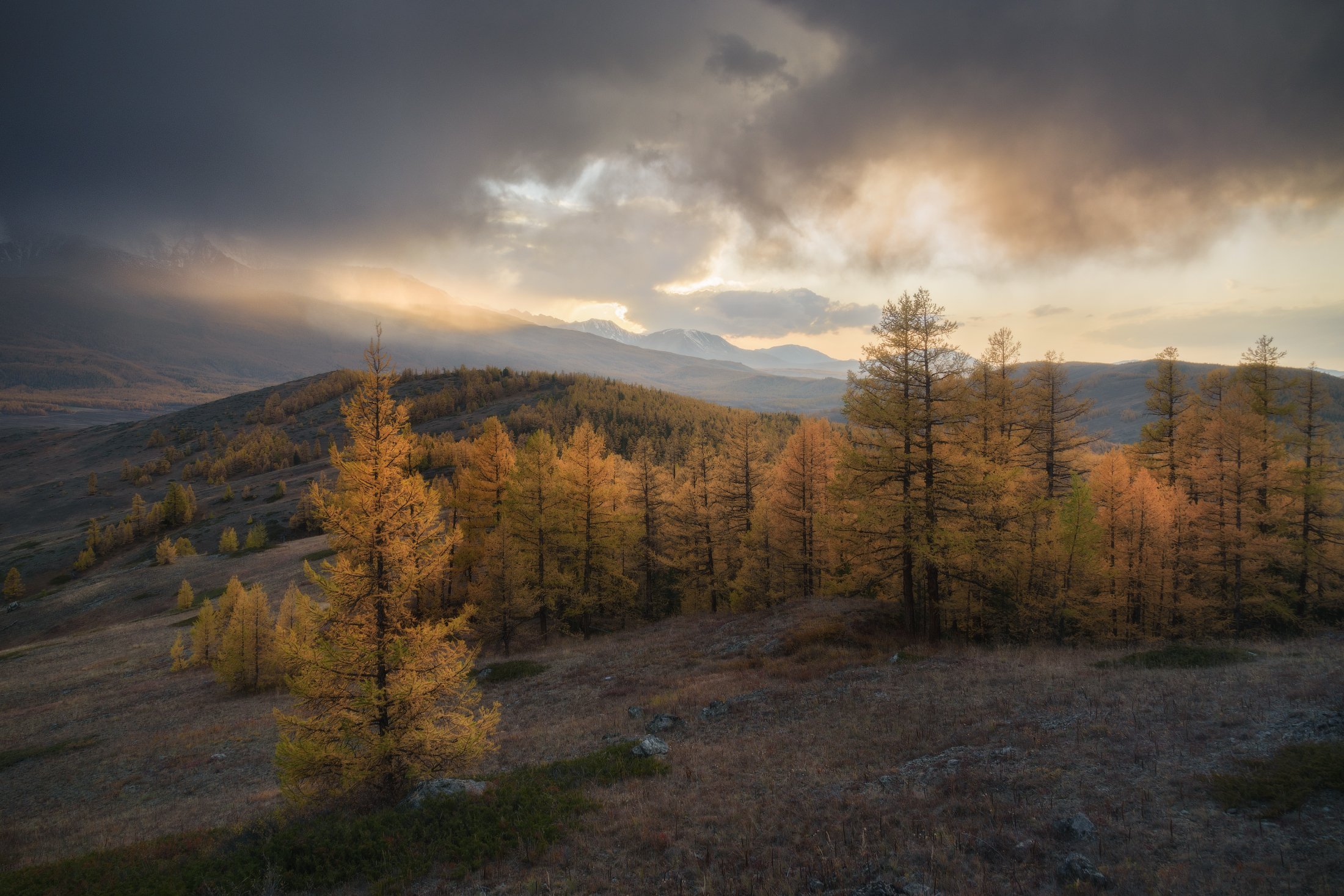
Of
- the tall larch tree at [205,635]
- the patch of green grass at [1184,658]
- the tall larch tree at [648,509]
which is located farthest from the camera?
the tall larch tree at [648,509]

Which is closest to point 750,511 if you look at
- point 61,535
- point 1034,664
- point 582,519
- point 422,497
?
point 582,519

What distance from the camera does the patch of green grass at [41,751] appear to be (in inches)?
888

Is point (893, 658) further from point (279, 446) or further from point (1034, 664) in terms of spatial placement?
point (279, 446)

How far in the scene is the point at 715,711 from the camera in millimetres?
15750

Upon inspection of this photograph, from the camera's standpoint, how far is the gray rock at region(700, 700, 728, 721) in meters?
15.5

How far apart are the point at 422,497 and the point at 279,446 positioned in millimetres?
161728

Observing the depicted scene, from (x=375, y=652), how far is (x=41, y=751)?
26.7 metres

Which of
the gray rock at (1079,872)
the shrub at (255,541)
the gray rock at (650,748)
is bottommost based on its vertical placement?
the shrub at (255,541)

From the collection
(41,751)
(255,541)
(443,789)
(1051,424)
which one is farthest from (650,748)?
(255,541)

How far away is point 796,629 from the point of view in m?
22.5

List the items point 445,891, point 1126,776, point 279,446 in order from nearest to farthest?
point 445,891 → point 1126,776 → point 279,446

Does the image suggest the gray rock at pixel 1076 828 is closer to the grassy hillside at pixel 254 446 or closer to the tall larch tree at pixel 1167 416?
the tall larch tree at pixel 1167 416

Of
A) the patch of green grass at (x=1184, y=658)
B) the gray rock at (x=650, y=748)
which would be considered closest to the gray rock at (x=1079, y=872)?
the gray rock at (x=650, y=748)

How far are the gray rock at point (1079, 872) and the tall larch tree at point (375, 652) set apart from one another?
10367mm
